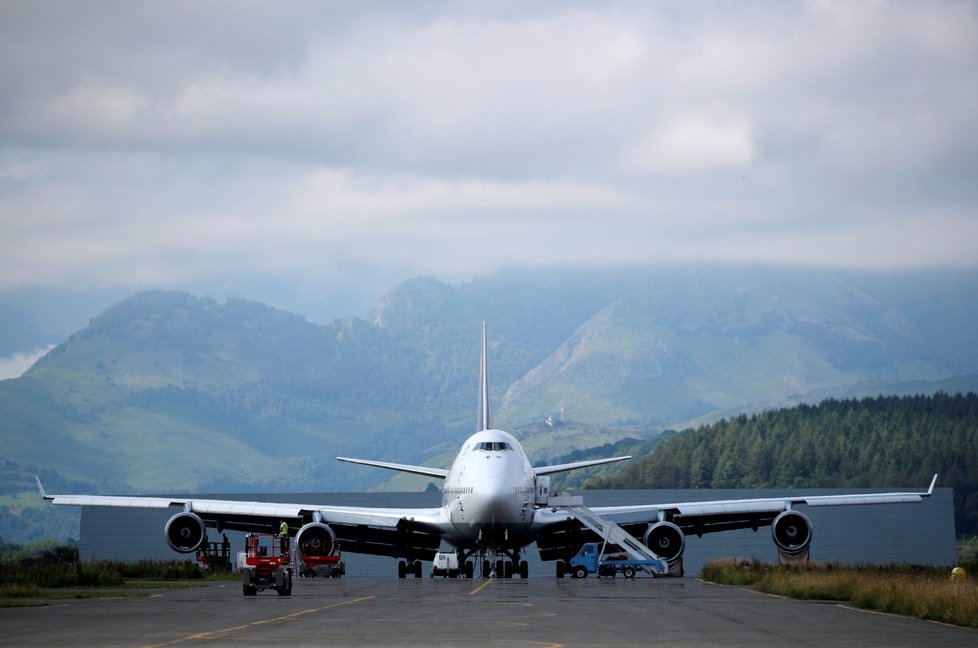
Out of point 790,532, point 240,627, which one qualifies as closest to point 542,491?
point 790,532

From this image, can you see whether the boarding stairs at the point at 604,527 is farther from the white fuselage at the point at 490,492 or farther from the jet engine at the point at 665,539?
the white fuselage at the point at 490,492

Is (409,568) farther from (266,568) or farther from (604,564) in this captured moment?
(266,568)

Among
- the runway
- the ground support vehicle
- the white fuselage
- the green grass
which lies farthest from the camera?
the white fuselage

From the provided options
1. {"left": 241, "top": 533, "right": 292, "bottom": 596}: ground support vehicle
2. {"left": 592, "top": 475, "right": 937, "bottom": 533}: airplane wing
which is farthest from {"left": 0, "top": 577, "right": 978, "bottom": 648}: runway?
{"left": 592, "top": 475, "right": 937, "bottom": 533}: airplane wing

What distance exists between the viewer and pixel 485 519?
54750 millimetres

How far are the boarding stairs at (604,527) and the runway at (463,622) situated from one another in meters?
16.1

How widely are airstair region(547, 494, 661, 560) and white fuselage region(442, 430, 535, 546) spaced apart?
2.41 meters

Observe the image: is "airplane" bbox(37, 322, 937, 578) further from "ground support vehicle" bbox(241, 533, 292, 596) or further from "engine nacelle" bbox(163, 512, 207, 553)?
"ground support vehicle" bbox(241, 533, 292, 596)

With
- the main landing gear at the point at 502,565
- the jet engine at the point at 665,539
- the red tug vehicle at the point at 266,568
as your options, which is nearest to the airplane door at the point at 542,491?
the main landing gear at the point at 502,565

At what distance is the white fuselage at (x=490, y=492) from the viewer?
54.2m

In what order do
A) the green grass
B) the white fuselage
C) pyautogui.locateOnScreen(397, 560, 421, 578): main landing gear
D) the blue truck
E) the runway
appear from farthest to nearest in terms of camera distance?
pyautogui.locateOnScreen(397, 560, 421, 578): main landing gear → the blue truck → the white fuselage → the green grass → the runway

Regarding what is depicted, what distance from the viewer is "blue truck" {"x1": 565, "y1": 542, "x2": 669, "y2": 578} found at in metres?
57.2

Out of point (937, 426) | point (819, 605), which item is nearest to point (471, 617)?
point (819, 605)

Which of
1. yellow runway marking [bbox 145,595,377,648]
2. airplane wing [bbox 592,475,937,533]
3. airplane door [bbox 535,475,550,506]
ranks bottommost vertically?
yellow runway marking [bbox 145,595,377,648]
